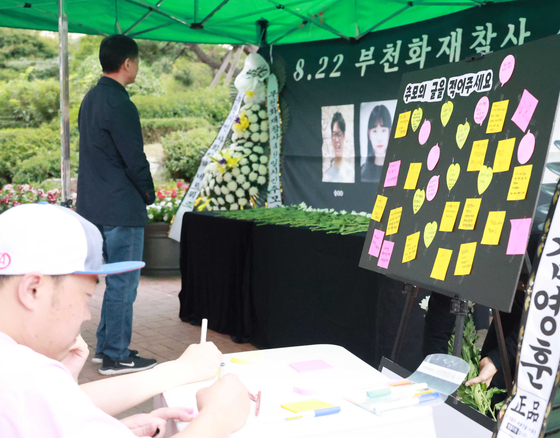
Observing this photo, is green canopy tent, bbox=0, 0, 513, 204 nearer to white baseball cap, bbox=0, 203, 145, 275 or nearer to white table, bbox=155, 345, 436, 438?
white table, bbox=155, 345, 436, 438

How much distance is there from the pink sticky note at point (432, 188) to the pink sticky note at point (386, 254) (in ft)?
0.80

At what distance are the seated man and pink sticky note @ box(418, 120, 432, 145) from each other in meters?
1.32

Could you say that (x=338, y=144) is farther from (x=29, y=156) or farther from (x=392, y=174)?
(x=29, y=156)

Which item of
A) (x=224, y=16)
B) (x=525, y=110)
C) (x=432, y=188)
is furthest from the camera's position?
(x=224, y=16)

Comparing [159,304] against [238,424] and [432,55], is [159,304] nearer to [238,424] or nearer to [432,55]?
[432,55]

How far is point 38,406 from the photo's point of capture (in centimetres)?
76

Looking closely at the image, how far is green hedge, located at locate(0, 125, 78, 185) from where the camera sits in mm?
13672

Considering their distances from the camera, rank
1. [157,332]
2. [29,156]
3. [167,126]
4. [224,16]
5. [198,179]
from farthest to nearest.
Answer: [167,126]
[29,156]
[198,179]
[224,16]
[157,332]

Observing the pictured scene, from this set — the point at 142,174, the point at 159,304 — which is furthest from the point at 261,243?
the point at 159,304

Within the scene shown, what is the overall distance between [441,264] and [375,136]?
3.37 meters

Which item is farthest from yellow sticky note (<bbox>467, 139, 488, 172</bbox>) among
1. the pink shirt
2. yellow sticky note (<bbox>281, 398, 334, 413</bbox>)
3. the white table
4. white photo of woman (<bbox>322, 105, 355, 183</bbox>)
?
white photo of woman (<bbox>322, 105, 355, 183</bbox>)

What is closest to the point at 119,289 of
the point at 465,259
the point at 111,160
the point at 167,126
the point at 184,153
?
the point at 111,160

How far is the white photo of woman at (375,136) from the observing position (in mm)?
4922

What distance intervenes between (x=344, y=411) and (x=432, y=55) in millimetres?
3876
